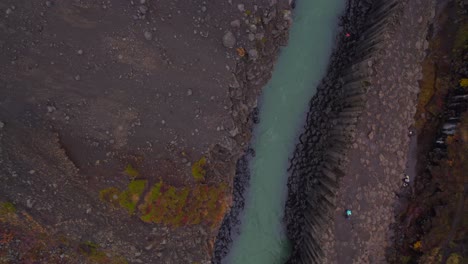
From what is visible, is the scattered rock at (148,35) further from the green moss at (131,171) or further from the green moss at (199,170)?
the green moss at (199,170)

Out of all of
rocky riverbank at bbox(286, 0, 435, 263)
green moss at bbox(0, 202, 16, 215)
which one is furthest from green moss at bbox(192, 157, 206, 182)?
green moss at bbox(0, 202, 16, 215)

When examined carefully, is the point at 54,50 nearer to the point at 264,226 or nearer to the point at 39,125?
the point at 39,125

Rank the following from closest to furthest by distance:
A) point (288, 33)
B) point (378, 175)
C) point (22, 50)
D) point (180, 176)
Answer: point (22, 50) < point (180, 176) < point (378, 175) < point (288, 33)

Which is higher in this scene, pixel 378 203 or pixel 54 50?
Answer: pixel 54 50

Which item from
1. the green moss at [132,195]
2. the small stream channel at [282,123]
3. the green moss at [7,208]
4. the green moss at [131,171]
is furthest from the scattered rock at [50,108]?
the small stream channel at [282,123]

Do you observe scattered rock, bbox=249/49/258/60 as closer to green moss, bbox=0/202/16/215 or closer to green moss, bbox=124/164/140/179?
green moss, bbox=124/164/140/179

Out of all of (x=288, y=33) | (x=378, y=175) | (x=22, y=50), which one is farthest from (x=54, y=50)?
(x=378, y=175)
